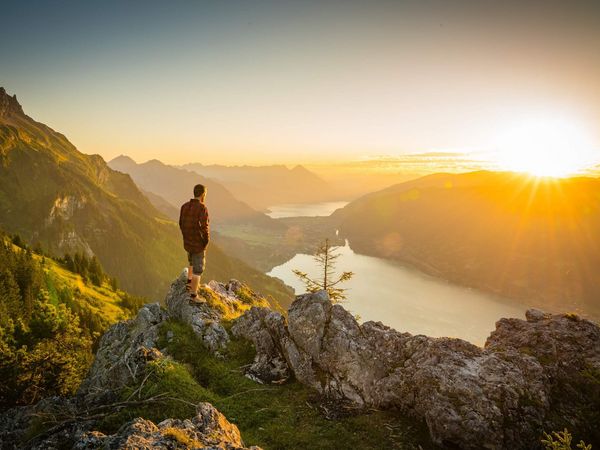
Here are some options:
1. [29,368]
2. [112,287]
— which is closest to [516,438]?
[29,368]

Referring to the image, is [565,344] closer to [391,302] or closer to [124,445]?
[124,445]

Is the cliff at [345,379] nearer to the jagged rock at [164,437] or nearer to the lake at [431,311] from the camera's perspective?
the jagged rock at [164,437]

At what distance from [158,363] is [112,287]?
116 metres

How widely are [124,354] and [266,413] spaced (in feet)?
27.8

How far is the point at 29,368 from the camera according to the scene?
33750 millimetres

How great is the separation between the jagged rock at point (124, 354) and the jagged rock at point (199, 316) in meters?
0.95

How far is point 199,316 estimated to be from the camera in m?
17.3

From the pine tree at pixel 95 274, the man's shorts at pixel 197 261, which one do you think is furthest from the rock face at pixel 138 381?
the pine tree at pixel 95 274

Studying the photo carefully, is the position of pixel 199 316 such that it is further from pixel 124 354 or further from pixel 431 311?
pixel 431 311

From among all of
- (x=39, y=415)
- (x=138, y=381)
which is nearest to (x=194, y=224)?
(x=138, y=381)

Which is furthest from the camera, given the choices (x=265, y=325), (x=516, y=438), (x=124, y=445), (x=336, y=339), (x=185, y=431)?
(x=265, y=325)

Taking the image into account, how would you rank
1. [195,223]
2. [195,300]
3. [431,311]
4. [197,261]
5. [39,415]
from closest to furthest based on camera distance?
[39,415], [195,223], [197,261], [195,300], [431,311]

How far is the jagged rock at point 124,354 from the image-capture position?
12352 millimetres

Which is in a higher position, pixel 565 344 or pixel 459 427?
pixel 565 344
